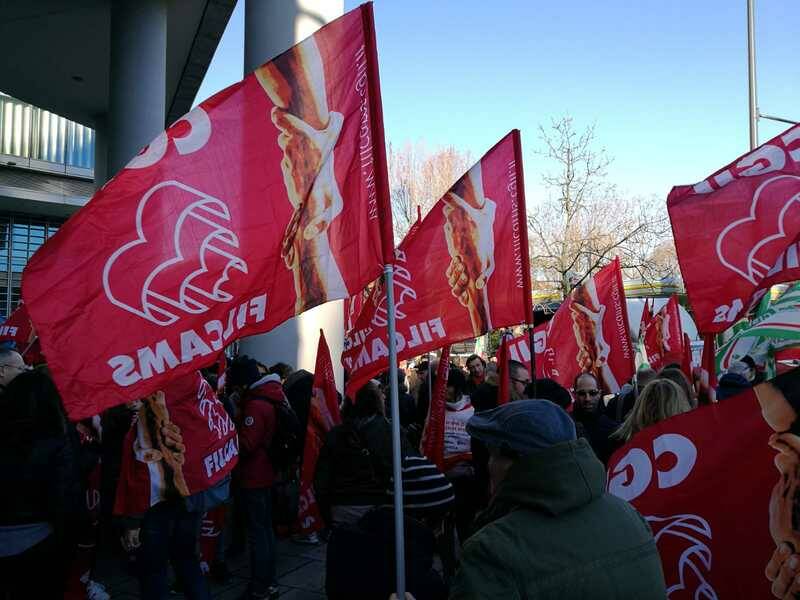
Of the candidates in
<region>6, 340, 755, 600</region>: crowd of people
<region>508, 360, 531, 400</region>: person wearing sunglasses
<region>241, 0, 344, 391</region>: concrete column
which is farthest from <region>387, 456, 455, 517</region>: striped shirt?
<region>241, 0, 344, 391</region>: concrete column

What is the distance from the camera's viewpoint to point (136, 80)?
16125mm

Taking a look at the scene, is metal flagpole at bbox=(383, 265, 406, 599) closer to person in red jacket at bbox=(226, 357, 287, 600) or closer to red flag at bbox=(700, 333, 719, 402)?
red flag at bbox=(700, 333, 719, 402)

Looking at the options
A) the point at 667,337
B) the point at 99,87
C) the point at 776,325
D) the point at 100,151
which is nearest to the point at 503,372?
the point at 776,325

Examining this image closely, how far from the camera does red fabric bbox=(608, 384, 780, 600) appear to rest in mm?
2617

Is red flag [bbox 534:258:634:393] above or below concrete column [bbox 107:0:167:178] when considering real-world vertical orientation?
below

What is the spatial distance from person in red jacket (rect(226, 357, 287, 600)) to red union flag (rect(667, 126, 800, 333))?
10.8 ft

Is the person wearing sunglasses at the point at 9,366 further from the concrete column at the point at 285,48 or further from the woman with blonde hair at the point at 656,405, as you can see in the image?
the concrete column at the point at 285,48

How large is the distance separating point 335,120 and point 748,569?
2.72 meters

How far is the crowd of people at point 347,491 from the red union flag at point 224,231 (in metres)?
1.06

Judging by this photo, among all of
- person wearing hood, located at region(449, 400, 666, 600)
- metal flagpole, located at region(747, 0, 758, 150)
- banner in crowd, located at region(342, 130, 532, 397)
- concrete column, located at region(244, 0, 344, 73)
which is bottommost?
person wearing hood, located at region(449, 400, 666, 600)

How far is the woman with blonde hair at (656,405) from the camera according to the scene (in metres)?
4.21

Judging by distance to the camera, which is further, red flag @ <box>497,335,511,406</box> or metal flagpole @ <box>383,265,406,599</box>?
red flag @ <box>497,335,511,406</box>

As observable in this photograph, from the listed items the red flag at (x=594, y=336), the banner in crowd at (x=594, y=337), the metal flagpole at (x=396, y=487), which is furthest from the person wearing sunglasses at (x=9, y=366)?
the red flag at (x=594, y=336)

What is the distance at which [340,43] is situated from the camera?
3.63 meters
